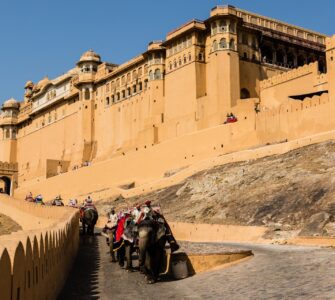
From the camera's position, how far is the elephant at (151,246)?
11500 millimetres

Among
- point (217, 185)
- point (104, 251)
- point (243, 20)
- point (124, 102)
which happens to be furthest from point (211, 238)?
point (124, 102)

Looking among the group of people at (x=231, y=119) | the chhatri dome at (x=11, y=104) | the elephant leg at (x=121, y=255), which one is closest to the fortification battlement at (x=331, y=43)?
the group of people at (x=231, y=119)

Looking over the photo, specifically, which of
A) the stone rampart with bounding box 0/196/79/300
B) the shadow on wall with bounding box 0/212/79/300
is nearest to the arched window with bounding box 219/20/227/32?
the stone rampart with bounding box 0/196/79/300

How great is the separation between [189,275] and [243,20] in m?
38.9

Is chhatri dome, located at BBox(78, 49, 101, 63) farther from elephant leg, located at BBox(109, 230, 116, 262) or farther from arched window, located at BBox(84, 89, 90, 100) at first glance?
elephant leg, located at BBox(109, 230, 116, 262)

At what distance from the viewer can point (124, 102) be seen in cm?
5909

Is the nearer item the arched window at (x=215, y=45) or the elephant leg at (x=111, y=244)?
the elephant leg at (x=111, y=244)

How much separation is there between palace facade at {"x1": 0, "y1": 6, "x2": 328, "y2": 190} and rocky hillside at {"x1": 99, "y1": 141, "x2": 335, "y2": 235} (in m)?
7.97

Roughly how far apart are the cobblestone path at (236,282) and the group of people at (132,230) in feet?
1.53

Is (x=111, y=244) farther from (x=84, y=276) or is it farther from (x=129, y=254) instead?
(x=84, y=276)

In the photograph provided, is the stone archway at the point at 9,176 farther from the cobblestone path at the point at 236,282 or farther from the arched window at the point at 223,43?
the cobblestone path at the point at 236,282

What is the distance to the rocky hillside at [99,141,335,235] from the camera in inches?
899

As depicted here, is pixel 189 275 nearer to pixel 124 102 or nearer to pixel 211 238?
pixel 211 238

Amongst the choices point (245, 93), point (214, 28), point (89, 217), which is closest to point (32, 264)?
point (89, 217)
